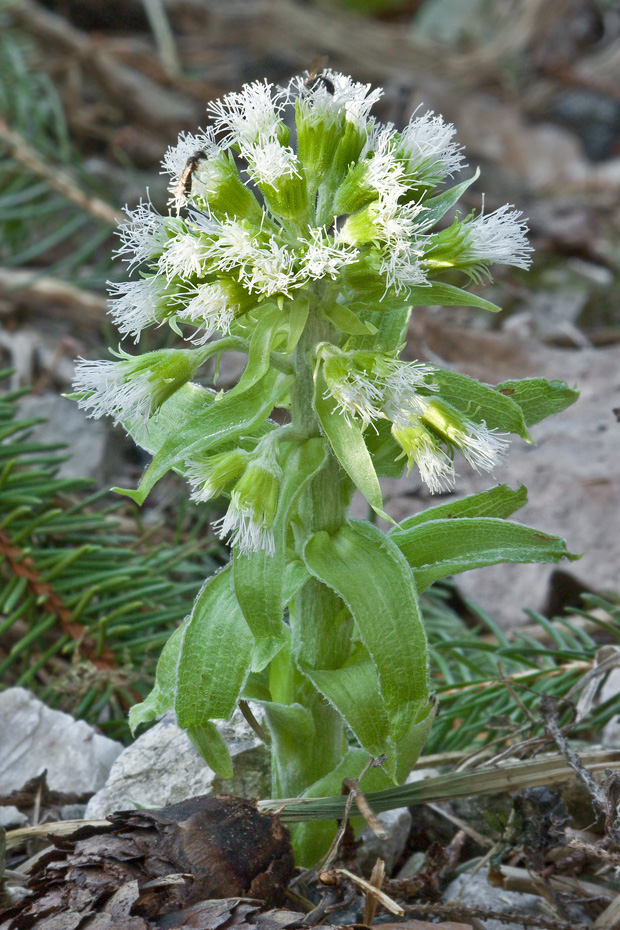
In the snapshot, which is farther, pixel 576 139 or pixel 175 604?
pixel 576 139

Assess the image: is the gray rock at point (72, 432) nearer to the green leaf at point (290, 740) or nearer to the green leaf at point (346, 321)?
the green leaf at point (290, 740)

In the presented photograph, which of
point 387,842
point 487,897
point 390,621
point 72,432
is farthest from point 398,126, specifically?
point 487,897

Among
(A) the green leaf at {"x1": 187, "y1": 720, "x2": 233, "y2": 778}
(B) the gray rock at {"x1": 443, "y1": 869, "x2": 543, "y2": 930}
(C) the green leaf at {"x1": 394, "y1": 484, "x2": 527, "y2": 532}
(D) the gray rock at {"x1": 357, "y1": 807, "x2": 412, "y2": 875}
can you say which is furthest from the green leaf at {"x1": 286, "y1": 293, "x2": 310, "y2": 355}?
(B) the gray rock at {"x1": 443, "y1": 869, "x2": 543, "y2": 930}

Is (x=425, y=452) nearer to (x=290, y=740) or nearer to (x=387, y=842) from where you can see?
(x=290, y=740)

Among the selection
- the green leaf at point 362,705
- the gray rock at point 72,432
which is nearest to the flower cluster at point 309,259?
the green leaf at point 362,705

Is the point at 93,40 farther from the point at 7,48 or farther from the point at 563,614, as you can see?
the point at 563,614

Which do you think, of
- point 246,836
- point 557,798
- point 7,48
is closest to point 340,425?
point 246,836
